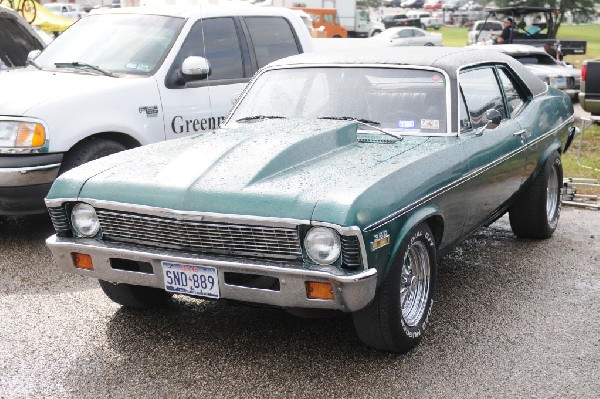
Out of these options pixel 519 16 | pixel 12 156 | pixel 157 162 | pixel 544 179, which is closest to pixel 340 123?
pixel 157 162

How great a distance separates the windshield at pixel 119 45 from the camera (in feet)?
23.2

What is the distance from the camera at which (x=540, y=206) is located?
651cm

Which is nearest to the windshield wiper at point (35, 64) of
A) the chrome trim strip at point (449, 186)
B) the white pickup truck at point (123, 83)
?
the white pickup truck at point (123, 83)

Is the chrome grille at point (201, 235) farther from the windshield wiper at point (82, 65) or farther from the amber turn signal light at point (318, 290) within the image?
the windshield wiper at point (82, 65)

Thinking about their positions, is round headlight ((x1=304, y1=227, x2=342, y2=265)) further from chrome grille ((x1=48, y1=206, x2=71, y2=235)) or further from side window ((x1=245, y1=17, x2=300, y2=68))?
side window ((x1=245, y1=17, x2=300, y2=68))

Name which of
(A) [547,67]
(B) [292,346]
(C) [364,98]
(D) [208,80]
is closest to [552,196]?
(C) [364,98]

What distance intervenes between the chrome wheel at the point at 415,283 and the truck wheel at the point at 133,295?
1506 mm

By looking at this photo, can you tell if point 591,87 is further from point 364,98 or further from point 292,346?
point 292,346

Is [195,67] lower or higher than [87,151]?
higher

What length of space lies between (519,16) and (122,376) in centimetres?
1780

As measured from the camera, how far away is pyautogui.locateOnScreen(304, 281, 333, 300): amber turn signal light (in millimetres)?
3826

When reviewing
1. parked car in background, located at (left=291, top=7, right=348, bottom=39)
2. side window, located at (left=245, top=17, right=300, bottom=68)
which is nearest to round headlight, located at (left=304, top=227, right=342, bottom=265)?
side window, located at (left=245, top=17, right=300, bottom=68)

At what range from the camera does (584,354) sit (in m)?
4.41

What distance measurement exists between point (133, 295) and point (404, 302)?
65.5 inches
